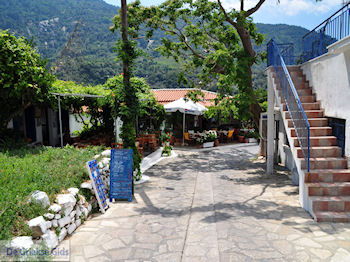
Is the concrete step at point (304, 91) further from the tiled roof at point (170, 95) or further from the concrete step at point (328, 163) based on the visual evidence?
the tiled roof at point (170, 95)

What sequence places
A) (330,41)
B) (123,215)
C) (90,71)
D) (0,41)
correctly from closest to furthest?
(123,215), (330,41), (0,41), (90,71)

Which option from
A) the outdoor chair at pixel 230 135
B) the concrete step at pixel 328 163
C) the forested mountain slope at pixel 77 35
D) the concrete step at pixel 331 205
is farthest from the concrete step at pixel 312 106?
the forested mountain slope at pixel 77 35

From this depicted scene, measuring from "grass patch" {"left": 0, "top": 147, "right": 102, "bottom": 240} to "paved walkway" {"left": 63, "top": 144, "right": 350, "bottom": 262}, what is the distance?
2.94 feet

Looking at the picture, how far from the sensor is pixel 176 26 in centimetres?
1405

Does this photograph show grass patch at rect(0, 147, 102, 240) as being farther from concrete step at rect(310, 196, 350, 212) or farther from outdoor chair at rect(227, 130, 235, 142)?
outdoor chair at rect(227, 130, 235, 142)

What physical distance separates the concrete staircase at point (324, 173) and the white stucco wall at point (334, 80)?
302mm

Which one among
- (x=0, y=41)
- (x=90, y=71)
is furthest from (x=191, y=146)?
(x=90, y=71)

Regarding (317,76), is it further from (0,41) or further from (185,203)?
(0,41)

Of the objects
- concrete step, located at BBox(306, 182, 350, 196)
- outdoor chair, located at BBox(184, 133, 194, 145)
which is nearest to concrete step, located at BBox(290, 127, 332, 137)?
concrete step, located at BBox(306, 182, 350, 196)

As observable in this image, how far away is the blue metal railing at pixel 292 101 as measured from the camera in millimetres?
6741

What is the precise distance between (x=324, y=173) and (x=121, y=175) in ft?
14.9

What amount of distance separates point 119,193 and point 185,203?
62.1 inches

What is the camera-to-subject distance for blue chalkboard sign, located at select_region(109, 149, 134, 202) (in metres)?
7.09

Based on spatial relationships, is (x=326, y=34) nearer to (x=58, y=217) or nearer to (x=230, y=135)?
(x=58, y=217)
